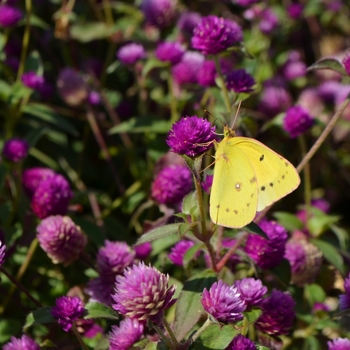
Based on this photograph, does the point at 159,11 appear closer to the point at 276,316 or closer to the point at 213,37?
the point at 213,37

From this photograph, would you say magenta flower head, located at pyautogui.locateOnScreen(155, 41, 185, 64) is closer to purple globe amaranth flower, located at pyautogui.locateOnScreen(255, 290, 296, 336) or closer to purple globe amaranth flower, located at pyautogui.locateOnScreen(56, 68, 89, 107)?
purple globe amaranth flower, located at pyautogui.locateOnScreen(56, 68, 89, 107)

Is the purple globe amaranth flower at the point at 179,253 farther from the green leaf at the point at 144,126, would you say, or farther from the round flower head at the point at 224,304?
the green leaf at the point at 144,126

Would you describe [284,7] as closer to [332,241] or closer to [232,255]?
[332,241]

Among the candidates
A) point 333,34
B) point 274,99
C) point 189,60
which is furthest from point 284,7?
point 189,60

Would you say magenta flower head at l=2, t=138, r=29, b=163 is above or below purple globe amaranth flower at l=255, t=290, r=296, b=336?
above

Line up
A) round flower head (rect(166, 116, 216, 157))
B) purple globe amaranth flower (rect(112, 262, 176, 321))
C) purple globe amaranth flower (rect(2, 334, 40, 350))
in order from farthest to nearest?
1. purple globe amaranth flower (rect(2, 334, 40, 350))
2. round flower head (rect(166, 116, 216, 157))
3. purple globe amaranth flower (rect(112, 262, 176, 321))

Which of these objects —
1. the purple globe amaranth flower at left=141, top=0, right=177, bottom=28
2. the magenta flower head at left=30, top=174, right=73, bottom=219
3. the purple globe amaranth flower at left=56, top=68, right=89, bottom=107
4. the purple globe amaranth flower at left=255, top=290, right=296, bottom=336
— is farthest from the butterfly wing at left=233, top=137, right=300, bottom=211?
the purple globe amaranth flower at left=141, top=0, right=177, bottom=28

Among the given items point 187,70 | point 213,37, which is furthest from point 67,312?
point 187,70
